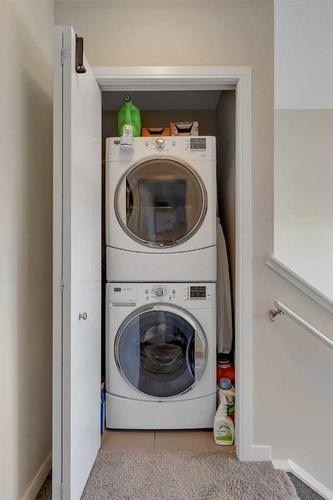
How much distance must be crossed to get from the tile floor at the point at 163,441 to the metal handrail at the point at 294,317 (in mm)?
805

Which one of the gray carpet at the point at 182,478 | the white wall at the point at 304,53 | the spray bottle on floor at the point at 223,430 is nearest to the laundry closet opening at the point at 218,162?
the spray bottle on floor at the point at 223,430

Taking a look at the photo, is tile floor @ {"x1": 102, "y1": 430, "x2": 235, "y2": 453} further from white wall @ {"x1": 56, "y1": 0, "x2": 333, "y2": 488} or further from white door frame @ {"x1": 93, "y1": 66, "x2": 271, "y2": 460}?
white wall @ {"x1": 56, "y1": 0, "x2": 333, "y2": 488}

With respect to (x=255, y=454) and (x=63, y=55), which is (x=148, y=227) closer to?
(x=63, y=55)

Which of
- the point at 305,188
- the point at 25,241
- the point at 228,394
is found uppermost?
the point at 305,188

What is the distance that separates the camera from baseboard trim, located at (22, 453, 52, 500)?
151cm

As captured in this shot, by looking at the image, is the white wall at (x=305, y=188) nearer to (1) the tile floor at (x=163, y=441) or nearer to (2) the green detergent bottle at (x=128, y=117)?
(2) the green detergent bottle at (x=128, y=117)

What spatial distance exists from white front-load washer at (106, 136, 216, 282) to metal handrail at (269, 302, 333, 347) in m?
0.43

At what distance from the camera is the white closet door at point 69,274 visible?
4.52 feet

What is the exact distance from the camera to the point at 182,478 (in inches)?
66.9

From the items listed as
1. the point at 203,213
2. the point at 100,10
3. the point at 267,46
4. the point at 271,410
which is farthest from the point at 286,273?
the point at 100,10

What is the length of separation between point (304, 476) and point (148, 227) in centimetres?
161

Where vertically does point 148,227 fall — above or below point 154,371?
above

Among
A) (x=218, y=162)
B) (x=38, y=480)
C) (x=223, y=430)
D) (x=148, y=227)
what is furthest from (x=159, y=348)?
(x=218, y=162)

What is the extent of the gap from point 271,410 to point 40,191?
1.65m
